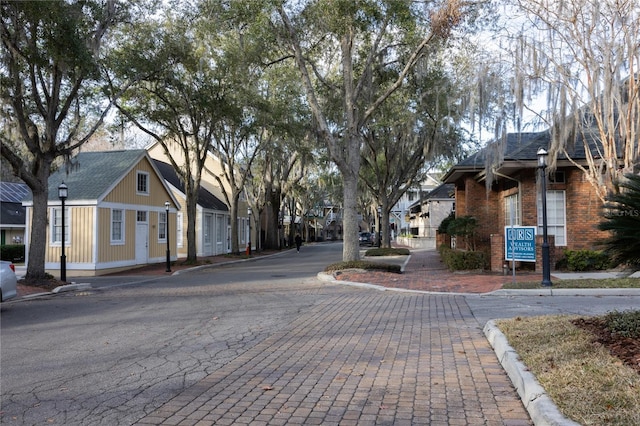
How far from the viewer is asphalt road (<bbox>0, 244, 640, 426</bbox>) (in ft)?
16.7

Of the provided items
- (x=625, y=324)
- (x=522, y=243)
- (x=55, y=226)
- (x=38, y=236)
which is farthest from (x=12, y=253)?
(x=625, y=324)

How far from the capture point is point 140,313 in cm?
1095

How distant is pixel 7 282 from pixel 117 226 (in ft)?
44.3

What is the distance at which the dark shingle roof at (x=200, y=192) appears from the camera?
3475 cm

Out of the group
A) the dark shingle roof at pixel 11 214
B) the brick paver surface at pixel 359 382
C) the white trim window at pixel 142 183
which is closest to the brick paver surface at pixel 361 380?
the brick paver surface at pixel 359 382

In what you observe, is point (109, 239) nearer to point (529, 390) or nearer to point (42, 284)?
point (42, 284)

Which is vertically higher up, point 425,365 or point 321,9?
point 321,9

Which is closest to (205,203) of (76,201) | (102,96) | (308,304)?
(76,201)

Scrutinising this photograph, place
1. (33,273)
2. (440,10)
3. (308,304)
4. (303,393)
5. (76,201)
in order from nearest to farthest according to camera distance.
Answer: (303,393)
(308,304)
(440,10)
(33,273)
(76,201)

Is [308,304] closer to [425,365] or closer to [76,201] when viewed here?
[425,365]

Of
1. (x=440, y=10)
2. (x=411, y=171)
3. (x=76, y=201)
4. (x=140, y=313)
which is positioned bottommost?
(x=140, y=313)

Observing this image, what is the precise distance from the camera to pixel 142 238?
86.2 ft

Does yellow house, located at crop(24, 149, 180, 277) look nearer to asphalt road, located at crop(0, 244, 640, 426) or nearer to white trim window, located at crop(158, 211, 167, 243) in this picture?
white trim window, located at crop(158, 211, 167, 243)

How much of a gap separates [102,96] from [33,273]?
24.1ft
